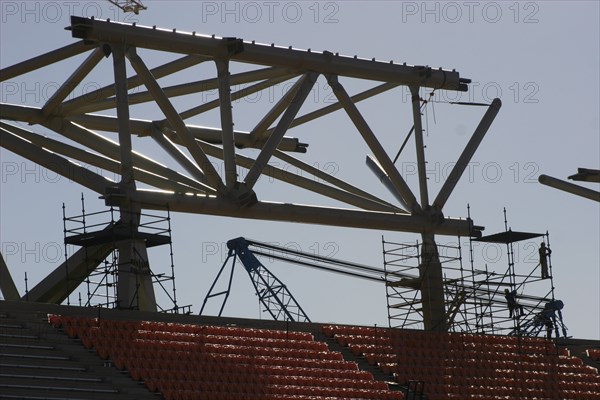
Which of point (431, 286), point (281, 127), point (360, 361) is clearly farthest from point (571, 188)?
point (360, 361)

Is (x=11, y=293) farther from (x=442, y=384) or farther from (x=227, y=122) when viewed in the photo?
(x=442, y=384)

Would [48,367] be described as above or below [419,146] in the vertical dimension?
below

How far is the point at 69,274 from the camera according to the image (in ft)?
118

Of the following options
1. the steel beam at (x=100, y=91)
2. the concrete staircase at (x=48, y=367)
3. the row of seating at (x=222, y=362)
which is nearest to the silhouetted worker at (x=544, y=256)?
the row of seating at (x=222, y=362)

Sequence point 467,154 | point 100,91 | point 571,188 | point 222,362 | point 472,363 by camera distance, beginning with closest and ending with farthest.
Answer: point 222,362
point 472,363
point 100,91
point 467,154
point 571,188

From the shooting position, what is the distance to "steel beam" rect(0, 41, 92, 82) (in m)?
35.5

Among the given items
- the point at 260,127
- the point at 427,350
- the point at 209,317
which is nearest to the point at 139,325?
the point at 209,317

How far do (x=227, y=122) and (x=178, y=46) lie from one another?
2.11 meters

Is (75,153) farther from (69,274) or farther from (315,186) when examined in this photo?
(315,186)

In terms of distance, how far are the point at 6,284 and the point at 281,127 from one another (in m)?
7.23

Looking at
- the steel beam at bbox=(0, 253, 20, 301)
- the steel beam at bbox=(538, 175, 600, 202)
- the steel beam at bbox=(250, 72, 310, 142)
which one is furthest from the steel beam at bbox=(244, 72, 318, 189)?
the steel beam at bbox=(538, 175, 600, 202)

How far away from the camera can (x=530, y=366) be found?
3809 cm

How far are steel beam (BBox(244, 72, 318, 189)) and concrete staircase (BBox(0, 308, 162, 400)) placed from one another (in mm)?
6848

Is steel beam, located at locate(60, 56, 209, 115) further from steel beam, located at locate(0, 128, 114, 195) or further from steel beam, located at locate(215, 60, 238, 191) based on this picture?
steel beam, located at locate(0, 128, 114, 195)
